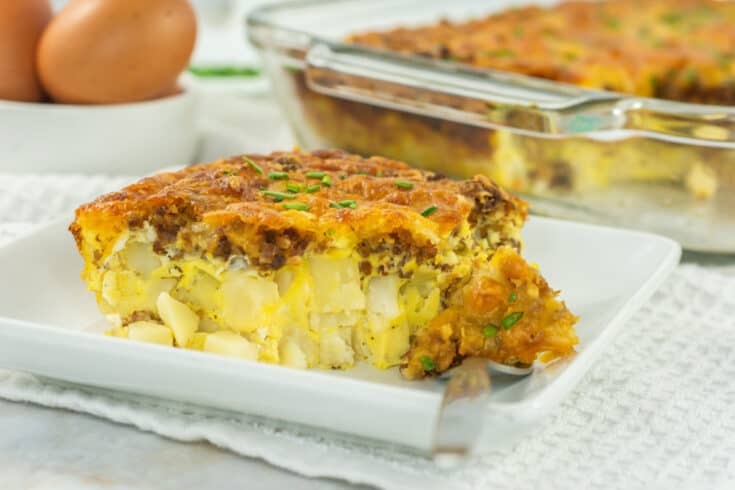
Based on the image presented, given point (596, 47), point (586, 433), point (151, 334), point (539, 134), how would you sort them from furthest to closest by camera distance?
point (596, 47) < point (539, 134) < point (151, 334) < point (586, 433)

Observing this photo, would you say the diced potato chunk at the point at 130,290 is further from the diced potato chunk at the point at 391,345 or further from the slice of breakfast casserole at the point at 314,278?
the diced potato chunk at the point at 391,345

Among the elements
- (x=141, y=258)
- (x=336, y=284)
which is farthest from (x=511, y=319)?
(x=141, y=258)

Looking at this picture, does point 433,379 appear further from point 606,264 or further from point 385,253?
point 606,264

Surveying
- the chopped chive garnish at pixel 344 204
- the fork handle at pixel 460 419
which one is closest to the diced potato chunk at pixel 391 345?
the chopped chive garnish at pixel 344 204

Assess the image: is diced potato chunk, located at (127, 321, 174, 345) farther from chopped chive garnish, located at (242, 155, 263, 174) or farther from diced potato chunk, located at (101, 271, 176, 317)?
chopped chive garnish, located at (242, 155, 263, 174)

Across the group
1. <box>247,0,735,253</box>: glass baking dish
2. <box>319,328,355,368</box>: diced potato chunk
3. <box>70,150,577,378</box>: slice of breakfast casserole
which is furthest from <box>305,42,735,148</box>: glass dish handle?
<box>319,328,355,368</box>: diced potato chunk

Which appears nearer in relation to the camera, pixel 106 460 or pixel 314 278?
pixel 106 460

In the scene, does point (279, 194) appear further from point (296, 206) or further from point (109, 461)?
point (109, 461)

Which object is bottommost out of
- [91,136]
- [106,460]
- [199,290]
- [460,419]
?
[91,136]
